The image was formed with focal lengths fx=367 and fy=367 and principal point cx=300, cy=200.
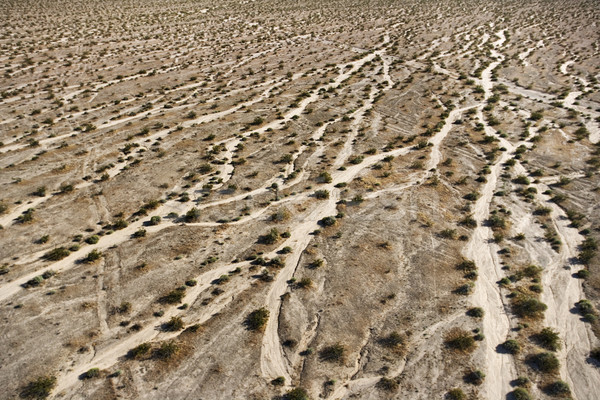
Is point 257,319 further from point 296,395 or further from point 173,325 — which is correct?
point 296,395

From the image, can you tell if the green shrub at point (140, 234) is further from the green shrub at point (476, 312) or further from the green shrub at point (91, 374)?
the green shrub at point (476, 312)

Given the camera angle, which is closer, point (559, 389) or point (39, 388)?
point (39, 388)

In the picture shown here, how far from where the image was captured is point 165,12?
12238 cm

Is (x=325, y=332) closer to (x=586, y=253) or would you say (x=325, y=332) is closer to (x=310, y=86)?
(x=586, y=253)

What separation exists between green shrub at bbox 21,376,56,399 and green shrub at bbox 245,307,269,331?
37.0 ft

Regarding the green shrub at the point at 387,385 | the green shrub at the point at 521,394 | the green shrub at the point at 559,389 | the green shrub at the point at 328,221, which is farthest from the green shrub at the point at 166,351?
the green shrub at the point at 559,389

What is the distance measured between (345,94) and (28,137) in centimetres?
4758

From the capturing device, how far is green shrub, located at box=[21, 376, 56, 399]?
19.9 meters

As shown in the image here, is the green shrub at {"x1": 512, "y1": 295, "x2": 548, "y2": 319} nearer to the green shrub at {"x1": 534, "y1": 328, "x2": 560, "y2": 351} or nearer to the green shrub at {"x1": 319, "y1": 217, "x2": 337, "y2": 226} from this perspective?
the green shrub at {"x1": 534, "y1": 328, "x2": 560, "y2": 351}

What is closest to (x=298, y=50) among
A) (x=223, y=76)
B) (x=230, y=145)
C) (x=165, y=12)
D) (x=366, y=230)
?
(x=223, y=76)

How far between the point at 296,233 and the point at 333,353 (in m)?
12.3

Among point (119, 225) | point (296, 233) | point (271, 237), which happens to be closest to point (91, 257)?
point (119, 225)

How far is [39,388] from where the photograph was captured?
2002cm

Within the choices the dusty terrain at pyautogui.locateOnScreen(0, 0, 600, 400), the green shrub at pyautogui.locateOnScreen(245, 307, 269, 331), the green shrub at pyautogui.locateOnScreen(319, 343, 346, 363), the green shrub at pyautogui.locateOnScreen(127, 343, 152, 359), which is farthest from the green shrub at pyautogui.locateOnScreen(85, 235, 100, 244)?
the green shrub at pyautogui.locateOnScreen(319, 343, 346, 363)
